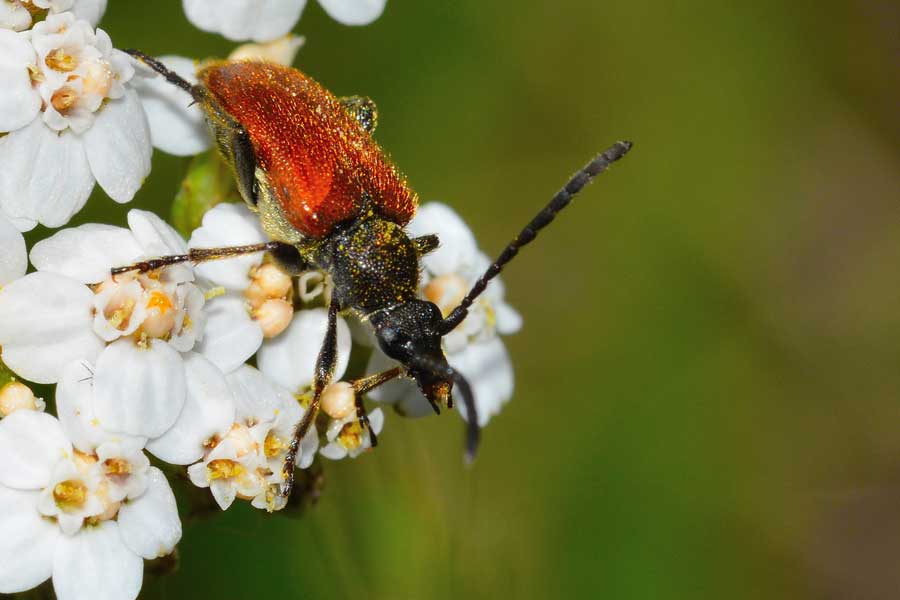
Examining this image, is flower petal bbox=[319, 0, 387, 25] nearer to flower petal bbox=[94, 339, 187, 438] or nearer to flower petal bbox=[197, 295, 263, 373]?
flower petal bbox=[197, 295, 263, 373]

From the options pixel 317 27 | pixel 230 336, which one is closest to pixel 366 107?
pixel 230 336

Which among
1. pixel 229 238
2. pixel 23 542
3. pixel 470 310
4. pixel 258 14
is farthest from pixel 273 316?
pixel 258 14

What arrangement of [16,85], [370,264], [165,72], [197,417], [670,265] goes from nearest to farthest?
[197,417], [16,85], [370,264], [165,72], [670,265]

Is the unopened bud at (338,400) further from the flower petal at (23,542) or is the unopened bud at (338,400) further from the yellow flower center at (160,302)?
the flower petal at (23,542)

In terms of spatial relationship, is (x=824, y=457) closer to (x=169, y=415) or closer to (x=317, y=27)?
(x=317, y=27)

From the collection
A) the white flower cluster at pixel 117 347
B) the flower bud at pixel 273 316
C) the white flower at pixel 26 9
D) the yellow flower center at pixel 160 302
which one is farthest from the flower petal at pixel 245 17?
the yellow flower center at pixel 160 302

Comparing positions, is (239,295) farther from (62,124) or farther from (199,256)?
(62,124)
